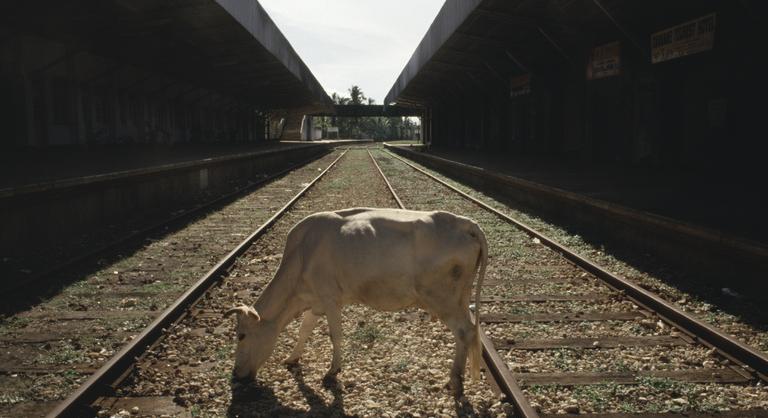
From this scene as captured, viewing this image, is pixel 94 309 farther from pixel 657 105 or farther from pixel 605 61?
pixel 605 61

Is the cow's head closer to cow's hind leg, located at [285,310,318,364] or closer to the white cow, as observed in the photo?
the white cow

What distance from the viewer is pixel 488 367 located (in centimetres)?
492

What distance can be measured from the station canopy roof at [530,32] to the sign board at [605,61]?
304 millimetres

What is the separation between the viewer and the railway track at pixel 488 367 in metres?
4.29

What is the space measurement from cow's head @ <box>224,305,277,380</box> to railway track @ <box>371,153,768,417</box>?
1793mm

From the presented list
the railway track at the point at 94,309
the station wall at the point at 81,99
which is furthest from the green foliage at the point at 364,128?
the railway track at the point at 94,309

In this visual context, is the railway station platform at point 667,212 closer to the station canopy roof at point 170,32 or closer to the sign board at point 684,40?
the sign board at point 684,40

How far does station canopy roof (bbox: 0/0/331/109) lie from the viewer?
53.8ft

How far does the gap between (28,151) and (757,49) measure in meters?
21.0

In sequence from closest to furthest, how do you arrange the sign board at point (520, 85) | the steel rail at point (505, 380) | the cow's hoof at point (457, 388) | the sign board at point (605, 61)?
the steel rail at point (505, 380) → the cow's hoof at point (457, 388) → the sign board at point (605, 61) → the sign board at point (520, 85)

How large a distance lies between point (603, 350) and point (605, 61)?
697 inches

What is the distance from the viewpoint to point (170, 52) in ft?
79.1

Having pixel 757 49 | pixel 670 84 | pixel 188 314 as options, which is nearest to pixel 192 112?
pixel 670 84

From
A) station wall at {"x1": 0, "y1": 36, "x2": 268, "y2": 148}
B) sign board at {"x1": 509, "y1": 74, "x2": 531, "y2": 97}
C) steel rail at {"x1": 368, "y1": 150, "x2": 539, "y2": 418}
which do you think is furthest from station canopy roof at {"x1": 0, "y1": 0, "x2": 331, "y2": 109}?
steel rail at {"x1": 368, "y1": 150, "x2": 539, "y2": 418}
